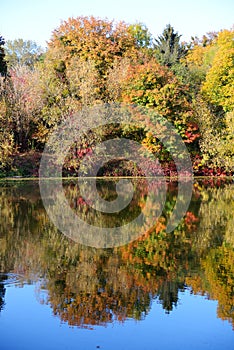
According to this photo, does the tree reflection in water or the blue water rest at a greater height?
the tree reflection in water

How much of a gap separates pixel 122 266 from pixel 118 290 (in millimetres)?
1644

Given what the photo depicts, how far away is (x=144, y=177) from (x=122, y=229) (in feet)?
71.3

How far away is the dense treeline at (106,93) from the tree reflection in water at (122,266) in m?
19.4

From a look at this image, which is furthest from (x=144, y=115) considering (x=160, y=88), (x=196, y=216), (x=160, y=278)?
(x=160, y=278)

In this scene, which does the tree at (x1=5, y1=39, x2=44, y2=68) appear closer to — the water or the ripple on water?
the water

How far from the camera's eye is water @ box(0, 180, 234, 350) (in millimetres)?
6348

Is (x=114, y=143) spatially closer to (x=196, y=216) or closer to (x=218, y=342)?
(x=196, y=216)

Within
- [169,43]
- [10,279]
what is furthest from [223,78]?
[10,279]

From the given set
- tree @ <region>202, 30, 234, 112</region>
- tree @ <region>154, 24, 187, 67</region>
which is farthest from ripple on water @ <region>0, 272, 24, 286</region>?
tree @ <region>154, 24, 187, 67</region>

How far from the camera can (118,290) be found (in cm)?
801

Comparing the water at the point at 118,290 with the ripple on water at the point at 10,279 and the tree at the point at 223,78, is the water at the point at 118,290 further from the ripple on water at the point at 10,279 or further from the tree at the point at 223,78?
the tree at the point at 223,78

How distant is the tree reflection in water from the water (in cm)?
1

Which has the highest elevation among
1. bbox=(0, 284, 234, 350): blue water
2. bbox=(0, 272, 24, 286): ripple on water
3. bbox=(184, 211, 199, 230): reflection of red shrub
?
bbox=(184, 211, 199, 230): reflection of red shrub

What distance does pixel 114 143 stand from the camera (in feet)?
118
